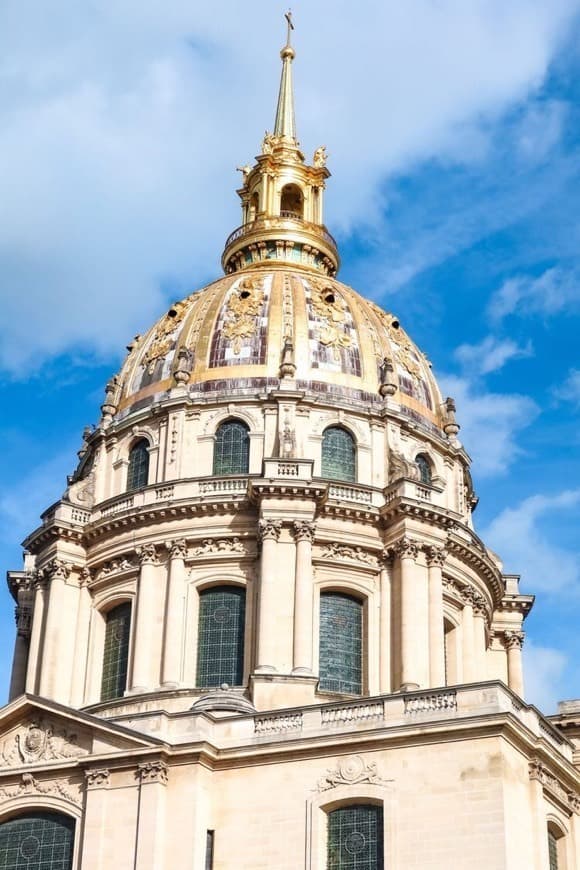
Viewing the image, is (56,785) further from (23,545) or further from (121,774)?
(23,545)

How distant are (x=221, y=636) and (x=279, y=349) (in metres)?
12.4

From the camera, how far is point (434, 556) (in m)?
57.0

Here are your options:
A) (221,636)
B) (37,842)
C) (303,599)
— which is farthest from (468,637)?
(37,842)

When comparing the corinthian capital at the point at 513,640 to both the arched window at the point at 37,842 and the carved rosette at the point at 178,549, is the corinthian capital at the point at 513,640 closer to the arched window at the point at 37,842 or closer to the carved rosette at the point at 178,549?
the carved rosette at the point at 178,549

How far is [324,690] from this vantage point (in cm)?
5334

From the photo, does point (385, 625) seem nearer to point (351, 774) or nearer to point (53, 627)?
point (53, 627)

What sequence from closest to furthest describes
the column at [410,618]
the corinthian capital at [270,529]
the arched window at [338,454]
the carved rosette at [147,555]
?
the column at [410,618] → the corinthian capital at [270,529] → the carved rosette at [147,555] → the arched window at [338,454]

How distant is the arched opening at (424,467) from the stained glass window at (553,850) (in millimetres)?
20424

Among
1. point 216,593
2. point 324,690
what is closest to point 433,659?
point 324,690

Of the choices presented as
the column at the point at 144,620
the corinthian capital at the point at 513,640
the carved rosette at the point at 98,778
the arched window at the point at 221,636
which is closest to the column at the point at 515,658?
the corinthian capital at the point at 513,640

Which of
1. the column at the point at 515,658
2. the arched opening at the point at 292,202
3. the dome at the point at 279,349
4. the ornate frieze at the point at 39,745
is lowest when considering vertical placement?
the ornate frieze at the point at 39,745

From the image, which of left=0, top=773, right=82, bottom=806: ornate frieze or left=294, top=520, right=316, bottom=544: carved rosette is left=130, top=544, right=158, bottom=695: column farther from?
left=0, top=773, right=82, bottom=806: ornate frieze

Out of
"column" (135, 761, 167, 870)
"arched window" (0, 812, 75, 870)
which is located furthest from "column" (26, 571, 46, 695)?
"column" (135, 761, 167, 870)

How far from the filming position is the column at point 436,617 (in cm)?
5456
